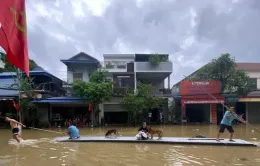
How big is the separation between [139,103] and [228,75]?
8700 millimetres

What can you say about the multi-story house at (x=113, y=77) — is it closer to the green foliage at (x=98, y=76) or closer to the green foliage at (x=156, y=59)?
the green foliage at (x=156, y=59)

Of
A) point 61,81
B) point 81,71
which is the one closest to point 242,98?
point 81,71

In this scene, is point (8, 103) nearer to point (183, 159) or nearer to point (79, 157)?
point (79, 157)

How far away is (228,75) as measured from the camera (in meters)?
26.4

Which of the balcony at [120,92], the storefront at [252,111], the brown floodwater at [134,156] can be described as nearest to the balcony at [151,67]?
the balcony at [120,92]

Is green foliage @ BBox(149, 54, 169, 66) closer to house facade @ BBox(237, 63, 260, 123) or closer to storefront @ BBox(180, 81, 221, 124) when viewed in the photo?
storefront @ BBox(180, 81, 221, 124)

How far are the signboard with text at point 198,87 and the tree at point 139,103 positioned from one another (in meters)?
2.77

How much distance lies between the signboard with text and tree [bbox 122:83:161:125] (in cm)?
277

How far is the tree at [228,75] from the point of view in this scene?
25766 mm

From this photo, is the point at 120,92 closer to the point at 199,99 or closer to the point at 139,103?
the point at 139,103

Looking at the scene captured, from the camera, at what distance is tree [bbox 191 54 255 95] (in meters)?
25.8

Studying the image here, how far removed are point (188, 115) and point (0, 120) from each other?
1783 cm

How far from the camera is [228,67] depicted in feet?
86.0

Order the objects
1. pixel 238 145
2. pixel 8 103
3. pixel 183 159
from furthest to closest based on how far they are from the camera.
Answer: pixel 8 103, pixel 238 145, pixel 183 159
